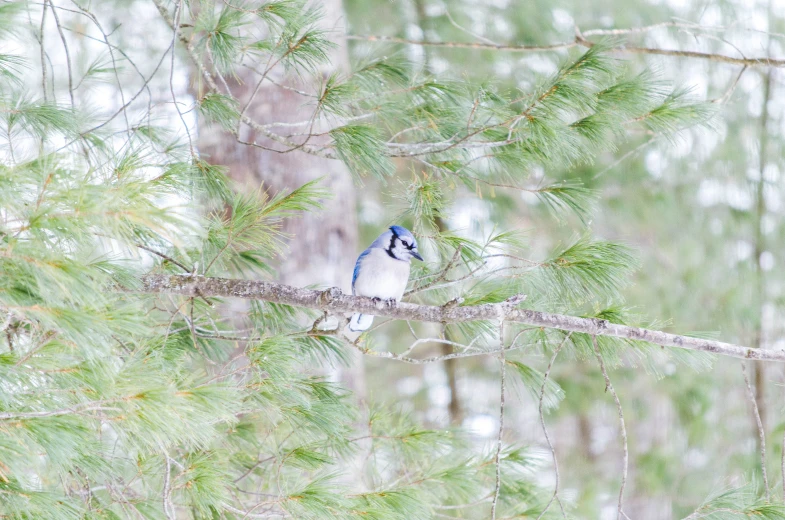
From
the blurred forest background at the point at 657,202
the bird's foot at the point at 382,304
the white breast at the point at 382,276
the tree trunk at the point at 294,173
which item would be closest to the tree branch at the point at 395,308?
the bird's foot at the point at 382,304

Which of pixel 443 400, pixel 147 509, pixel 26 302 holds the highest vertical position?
pixel 443 400

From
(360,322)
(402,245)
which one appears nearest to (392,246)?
(402,245)

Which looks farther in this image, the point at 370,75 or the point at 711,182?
the point at 711,182

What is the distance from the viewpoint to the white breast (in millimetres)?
2207

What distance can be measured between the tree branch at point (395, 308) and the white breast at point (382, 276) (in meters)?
0.34

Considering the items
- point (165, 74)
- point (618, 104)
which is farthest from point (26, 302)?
point (165, 74)

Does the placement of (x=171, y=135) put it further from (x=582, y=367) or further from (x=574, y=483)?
(x=574, y=483)

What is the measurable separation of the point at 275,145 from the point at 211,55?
105 cm

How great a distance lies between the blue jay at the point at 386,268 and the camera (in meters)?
2.22

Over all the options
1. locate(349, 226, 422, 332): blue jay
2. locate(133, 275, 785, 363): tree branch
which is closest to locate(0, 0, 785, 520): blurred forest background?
locate(349, 226, 422, 332): blue jay

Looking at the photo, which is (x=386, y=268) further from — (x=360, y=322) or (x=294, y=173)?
(x=294, y=173)

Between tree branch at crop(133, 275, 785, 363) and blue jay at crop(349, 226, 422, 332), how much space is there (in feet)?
1.23

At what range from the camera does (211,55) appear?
5.94 ft

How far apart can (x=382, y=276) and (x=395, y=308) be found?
50cm
